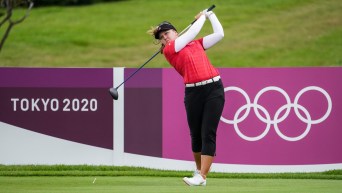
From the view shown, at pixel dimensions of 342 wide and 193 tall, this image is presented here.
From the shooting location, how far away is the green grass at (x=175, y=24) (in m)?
27.8

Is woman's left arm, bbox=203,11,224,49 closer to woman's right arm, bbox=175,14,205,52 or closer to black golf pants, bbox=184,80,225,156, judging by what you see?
woman's right arm, bbox=175,14,205,52

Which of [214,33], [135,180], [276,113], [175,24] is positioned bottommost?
[175,24]

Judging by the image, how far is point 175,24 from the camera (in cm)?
3033

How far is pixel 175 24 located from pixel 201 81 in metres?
20.8

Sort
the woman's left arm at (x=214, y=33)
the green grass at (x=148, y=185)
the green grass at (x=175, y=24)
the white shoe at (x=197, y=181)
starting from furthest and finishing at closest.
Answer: the green grass at (x=175, y=24) < the white shoe at (x=197, y=181) < the woman's left arm at (x=214, y=33) < the green grass at (x=148, y=185)

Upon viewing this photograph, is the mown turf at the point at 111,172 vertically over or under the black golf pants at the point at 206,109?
under

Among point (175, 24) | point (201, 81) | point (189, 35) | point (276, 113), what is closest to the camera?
point (189, 35)

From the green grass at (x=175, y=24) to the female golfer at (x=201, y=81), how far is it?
1673 centimetres

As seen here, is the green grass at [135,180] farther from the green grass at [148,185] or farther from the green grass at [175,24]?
the green grass at [175,24]

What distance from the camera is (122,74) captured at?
42.3 feet

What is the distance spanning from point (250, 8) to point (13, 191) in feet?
82.3

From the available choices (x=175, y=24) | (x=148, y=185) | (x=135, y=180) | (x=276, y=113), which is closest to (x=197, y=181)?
(x=148, y=185)

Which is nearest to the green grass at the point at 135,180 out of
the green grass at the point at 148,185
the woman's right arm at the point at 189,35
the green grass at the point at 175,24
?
the green grass at the point at 148,185

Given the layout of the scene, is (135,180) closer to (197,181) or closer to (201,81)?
(197,181)
